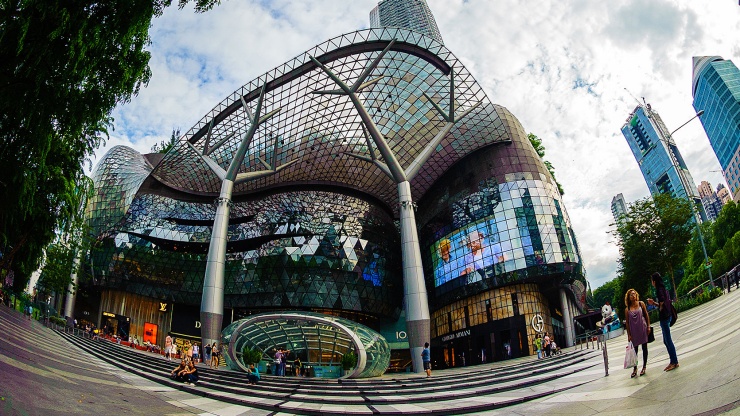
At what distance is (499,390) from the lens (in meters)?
10.6

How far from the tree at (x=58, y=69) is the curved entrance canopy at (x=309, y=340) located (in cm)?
1215

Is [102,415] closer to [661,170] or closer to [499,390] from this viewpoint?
[499,390]

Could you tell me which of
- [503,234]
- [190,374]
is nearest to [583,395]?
[190,374]

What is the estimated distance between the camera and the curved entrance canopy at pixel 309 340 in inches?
758

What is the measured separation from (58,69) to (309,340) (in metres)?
17.1

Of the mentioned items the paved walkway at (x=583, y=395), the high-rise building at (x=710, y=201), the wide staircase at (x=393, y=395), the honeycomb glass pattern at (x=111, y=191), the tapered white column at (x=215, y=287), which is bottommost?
the wide staircase at (x=393, y=395)

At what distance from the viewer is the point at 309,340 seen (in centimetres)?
2114

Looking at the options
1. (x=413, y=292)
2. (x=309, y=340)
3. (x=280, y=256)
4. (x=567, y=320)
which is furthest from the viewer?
(x=280, y=256)

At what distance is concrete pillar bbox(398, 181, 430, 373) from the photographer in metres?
29.0

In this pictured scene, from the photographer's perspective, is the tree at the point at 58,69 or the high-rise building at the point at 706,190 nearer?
the tree at the point at 58,69

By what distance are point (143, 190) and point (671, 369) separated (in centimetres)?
6253

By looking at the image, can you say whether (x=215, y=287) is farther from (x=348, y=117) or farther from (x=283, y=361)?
(x=348, y=117)

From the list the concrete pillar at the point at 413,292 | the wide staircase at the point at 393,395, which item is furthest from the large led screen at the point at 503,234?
the wide staircase at the point at 393,395

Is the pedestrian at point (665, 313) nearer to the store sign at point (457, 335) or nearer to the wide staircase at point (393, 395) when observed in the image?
the wide staircase at point (393, 395)
